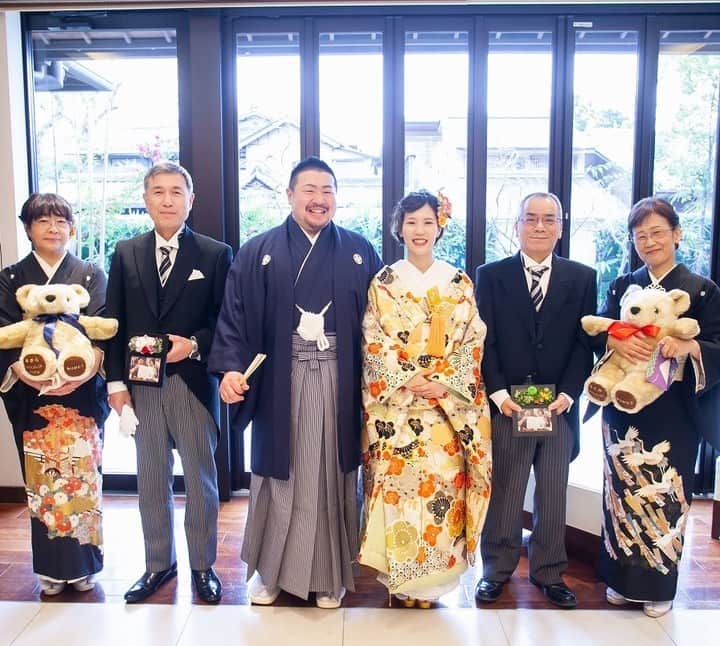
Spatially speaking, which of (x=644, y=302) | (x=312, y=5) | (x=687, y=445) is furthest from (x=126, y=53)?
(x=687, y=445)

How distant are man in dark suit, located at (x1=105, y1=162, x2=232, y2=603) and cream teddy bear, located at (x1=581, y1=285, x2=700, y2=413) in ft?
4.88

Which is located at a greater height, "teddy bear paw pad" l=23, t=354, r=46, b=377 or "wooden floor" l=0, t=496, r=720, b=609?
"teddy bear paw pad" l=23, t=354, r=46, b=377

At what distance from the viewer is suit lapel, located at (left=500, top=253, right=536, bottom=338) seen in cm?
233

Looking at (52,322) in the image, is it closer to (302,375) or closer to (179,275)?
(179,275)

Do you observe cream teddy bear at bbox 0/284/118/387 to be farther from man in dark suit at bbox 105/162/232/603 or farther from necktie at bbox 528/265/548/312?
necktie at bbox 528/265/548/312

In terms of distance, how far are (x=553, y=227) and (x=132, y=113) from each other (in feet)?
7.54

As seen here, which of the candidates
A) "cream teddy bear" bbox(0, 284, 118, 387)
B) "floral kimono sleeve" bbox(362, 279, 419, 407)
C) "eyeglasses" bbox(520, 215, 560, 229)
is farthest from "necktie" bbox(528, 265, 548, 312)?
"cream teddy bear" bbox(0, 284, 118, 387)

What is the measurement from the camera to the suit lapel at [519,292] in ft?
7.64

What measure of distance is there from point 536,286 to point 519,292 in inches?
2.9

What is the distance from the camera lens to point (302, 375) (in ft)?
7.47

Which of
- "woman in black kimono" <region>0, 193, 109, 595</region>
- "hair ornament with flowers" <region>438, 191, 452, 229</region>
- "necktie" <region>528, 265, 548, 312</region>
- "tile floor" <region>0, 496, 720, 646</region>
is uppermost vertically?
"hair ornament with flowers" <region>438, 191, 452, 229</region>

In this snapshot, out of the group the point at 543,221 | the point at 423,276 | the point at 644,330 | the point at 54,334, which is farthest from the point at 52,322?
the point at 644,330

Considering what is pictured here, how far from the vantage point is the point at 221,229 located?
312 centimetres

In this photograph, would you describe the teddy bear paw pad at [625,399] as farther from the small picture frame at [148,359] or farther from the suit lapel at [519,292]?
the small picture frame at [148,359]
